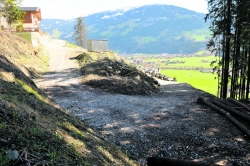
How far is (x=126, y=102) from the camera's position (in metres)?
15.5

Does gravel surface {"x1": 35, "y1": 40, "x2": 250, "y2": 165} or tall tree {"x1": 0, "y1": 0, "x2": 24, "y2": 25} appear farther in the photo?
tall tree {"x1": 0, "y1": 0, "x2": 24, "y2": 25}

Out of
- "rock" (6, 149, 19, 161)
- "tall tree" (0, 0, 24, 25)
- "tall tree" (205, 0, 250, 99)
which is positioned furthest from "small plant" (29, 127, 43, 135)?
"tall tree" (0, 0, 24, 25)

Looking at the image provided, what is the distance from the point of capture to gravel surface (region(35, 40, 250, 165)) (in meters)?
8.61

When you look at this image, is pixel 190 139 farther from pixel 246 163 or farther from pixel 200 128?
pixel 246 163

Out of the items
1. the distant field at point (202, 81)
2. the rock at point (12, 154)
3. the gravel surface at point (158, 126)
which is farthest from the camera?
the distant field at point (202, 81)

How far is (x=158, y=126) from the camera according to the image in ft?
36.5

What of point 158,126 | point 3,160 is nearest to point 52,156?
point 3,160

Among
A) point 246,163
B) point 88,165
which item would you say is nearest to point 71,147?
point 88,165

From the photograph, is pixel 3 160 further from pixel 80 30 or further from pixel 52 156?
pixel 80 30

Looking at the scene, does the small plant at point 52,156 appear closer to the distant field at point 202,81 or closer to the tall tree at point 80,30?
the distant field at point 202,81

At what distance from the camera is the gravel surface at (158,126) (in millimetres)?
8609

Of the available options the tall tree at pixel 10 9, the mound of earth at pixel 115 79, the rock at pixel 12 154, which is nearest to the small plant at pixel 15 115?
the rock at pixel 12 154

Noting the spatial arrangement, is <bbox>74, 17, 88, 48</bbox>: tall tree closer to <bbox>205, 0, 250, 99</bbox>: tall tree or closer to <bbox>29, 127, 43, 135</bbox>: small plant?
<bbox>205, 0, 250, 99</bbox>: tall tree

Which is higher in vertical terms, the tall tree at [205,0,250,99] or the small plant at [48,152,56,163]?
the tall tree at [205,0,250,99]
